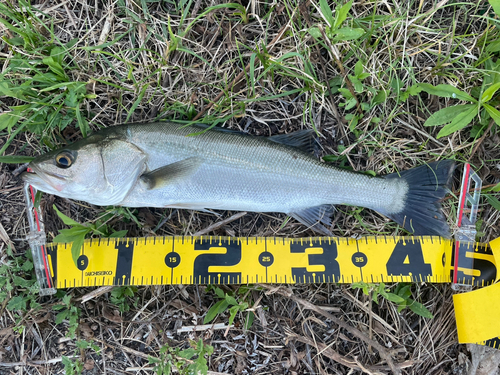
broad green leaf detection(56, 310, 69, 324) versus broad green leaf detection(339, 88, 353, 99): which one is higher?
broad green leaf detection(339, 88, 353, 99)

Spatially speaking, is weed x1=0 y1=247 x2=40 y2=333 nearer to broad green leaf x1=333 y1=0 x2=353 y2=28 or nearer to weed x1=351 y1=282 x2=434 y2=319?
weed x1=351 y1=282 x2=434 y2=319

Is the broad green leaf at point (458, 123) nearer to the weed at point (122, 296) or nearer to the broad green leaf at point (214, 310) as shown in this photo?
the broad green leaf at point (214, 310)

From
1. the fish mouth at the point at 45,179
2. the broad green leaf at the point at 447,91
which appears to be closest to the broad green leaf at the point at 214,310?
the fish mouth at the point at 45,179

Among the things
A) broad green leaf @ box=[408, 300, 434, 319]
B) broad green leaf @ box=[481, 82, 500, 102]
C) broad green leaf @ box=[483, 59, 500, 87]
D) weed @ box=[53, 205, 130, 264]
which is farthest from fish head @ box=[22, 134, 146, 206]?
broad green leaf @ box=[483, 59, 500, 87]

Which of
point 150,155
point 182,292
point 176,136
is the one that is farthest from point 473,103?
point 182,292

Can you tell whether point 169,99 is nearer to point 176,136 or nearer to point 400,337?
point 176,136

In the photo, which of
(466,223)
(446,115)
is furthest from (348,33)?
(466,223)
